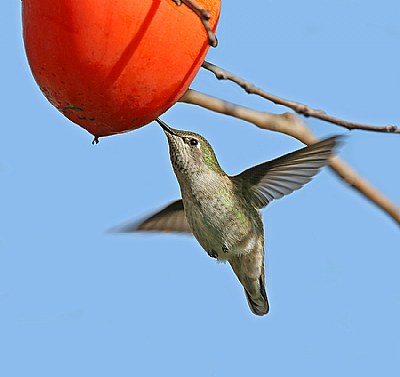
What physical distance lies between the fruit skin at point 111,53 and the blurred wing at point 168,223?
1596mm

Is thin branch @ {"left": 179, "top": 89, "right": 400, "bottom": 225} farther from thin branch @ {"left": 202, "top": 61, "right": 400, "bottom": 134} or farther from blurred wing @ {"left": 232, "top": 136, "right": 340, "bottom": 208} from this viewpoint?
thin branch @ {"left": 202, "top": 61, "right": 400, "bottom": 134}

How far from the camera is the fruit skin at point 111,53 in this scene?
179cm

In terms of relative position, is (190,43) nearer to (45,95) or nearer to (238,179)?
(45,95)


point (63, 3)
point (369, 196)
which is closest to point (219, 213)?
point (369, 196)

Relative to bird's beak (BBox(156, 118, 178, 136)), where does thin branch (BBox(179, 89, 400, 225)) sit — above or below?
below

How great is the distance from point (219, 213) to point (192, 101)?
0.89 metres

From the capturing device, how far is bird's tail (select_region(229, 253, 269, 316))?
3.62 metres

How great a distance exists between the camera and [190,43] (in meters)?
1.92

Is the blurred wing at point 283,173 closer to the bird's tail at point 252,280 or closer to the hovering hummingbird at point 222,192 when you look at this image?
the hovering hummingbird at point 222,192

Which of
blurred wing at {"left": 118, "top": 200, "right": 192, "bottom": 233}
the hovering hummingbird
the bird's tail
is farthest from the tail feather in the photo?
blurred wing at {"left": 118, "top": 200, "right": 192, "bottom": 233}

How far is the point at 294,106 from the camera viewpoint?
75.1 inches

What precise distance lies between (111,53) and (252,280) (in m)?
2.07

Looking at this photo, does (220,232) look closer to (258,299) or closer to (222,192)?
(222,192)

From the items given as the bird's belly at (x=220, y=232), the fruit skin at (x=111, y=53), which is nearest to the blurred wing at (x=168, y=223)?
the bird's belly at (x=220, y=232)
